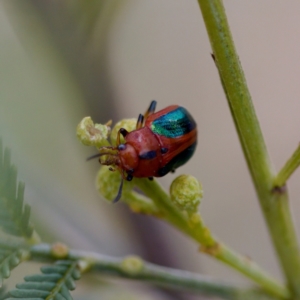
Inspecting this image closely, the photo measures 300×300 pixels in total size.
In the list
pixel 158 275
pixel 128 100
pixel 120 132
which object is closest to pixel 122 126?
pixel 120 132

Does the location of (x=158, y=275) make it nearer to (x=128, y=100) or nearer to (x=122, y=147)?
(x=122, y=147)

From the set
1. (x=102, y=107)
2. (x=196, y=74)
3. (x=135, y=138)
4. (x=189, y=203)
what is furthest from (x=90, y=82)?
(x=196, y=74)

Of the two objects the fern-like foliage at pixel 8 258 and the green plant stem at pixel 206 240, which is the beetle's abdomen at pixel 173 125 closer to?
the green plant stem at pixel 206 240

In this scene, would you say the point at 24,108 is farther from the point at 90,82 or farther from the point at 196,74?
the point at 196,74

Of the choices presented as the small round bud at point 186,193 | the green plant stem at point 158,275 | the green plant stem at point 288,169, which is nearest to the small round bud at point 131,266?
the green plant stem at point 158,275

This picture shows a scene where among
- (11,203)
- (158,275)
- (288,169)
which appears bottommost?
(158,275)

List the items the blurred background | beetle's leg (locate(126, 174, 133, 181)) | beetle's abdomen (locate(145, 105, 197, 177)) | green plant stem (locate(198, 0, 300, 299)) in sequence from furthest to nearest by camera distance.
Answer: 1. the blurred background
2. beetle's abdomen (locate(145, 105, 197, 177))
3. beetle's leg (locate(126, 174, 133, 181))
4. green plant stem (locate(198, 0, 300, 299))

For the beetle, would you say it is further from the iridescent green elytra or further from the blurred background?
the blurred background

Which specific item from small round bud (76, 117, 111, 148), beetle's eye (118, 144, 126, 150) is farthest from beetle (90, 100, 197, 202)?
small round bud (76, 117, 111, 148)
